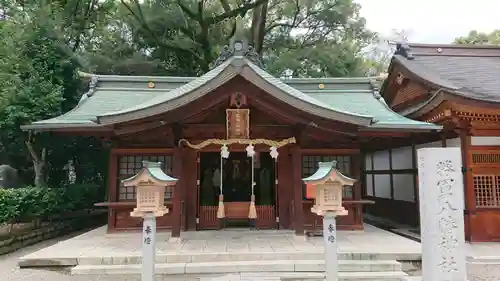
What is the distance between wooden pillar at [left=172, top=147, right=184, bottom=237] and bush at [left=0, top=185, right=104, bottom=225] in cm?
430

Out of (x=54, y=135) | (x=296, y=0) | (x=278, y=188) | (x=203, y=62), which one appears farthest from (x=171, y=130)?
(x=296, y=0)

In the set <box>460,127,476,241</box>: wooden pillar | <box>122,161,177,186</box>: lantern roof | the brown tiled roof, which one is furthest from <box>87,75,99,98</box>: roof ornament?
<box>460,127,476,241</box>: wooden pillar

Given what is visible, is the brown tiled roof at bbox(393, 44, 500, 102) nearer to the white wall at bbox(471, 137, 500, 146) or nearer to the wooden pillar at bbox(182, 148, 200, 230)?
the white wall at bbox(471, 137, 500, 146)

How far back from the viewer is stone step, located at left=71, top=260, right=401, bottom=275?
21.4ft

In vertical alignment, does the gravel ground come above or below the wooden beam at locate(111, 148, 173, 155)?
below

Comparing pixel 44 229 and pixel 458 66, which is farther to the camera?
pixel 458 66

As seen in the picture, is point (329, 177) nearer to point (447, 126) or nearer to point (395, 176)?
point (447, 126)

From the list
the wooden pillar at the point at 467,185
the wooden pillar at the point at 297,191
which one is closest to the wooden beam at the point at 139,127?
the wooden pillar at the point at 297,191

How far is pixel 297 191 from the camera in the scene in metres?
8.49

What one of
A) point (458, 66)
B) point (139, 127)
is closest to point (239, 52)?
point (139, 127)

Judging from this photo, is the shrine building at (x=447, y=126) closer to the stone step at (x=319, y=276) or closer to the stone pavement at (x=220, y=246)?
the stone pavement at (x=220, y=246)

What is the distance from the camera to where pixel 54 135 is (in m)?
11.3

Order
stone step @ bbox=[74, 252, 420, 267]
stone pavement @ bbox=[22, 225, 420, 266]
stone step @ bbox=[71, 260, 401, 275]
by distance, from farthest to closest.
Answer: stone pavement @ bbox=[22, 225, 420, 266], stone step @ bbox=[74, 252, 420, 267], stone step @ bbox=[71, 260, 401, 275]

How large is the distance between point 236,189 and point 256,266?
4.93 m
